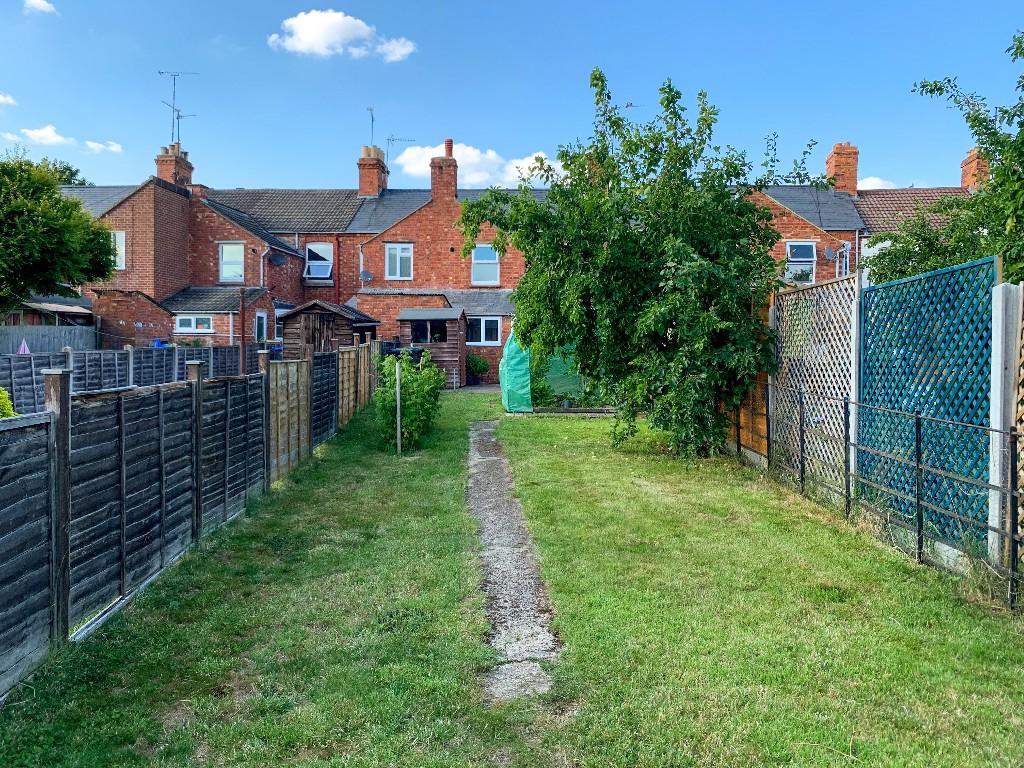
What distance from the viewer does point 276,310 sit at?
3328 cm

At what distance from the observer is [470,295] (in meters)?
32.6

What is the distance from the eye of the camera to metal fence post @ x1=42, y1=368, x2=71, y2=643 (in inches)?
168

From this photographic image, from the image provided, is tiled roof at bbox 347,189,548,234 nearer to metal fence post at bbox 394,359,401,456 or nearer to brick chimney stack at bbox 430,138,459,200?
brick chimney stack at bbox 430,138,459,200

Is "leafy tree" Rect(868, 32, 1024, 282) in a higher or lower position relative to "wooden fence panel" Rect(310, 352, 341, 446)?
higher

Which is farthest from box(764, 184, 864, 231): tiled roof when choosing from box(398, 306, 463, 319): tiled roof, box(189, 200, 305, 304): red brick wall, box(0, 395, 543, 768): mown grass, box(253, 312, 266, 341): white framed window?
box(0, 395, 543, 768): mown grass

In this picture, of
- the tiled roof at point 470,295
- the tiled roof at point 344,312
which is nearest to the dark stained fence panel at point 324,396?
the tiled roof at point 344,312

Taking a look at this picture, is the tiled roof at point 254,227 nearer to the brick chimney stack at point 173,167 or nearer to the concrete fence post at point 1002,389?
the brick chimney stack at point 173,167

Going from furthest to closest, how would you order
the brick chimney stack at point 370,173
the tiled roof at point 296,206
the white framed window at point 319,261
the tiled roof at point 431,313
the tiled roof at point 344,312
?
the brick chimney stack at point 370,173 < the tiled roof at point 296,206 < the white framed window at point 319,261 < the tiled roof at point 431,313 < the tiled roof at point 344,312

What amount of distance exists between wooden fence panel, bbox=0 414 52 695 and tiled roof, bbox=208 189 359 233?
32.9 meters

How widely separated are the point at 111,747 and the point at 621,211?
374 inches

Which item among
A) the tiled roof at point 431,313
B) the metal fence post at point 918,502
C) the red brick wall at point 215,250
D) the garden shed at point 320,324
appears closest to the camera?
the metal fence post at point 918,502

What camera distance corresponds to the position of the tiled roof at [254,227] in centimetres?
3294

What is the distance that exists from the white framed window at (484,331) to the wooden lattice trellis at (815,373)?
2090 cm

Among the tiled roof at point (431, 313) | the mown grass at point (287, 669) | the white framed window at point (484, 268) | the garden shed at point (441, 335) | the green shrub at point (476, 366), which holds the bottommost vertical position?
the mown grass at point (287, 669)
